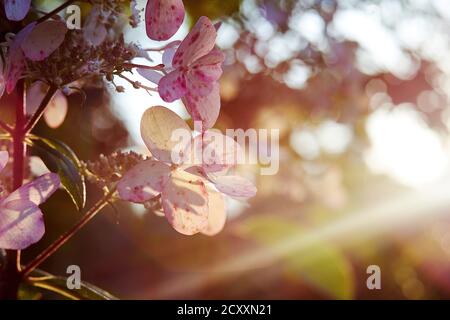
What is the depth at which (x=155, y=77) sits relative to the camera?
30.4 inches

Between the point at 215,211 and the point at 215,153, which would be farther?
the point at 215,211

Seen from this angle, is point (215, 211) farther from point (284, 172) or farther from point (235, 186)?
point (284, 172)

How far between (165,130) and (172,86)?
52mm

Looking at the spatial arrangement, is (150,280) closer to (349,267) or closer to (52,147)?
(349,267)

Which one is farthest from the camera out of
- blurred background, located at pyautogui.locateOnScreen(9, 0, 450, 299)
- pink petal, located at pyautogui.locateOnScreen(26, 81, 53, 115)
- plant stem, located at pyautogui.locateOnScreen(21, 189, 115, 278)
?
blurred background, located at pyautogui.locateOnScreen(9, 0, 450, 299)

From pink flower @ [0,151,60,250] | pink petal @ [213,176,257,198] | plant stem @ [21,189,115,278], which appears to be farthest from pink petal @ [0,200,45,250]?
pink petal @ [213,176,257,198]

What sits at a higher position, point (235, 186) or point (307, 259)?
point (307, 259)

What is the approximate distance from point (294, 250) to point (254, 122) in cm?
114

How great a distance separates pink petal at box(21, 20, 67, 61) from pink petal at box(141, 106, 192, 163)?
0.41 ft

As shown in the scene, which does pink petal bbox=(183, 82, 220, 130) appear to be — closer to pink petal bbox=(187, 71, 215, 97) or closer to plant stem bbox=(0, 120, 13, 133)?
pink petal bbox=(187, 71, 215, 97)

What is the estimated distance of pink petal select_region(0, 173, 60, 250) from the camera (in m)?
0.72

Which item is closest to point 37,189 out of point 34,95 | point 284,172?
point 34,95

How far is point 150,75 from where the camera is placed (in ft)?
2.54
